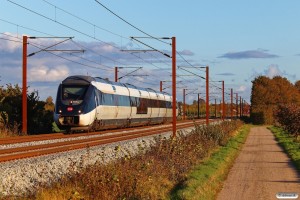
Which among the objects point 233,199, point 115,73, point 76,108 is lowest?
point 233,199

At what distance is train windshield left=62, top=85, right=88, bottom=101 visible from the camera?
116 ft

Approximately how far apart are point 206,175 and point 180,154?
2143 mm

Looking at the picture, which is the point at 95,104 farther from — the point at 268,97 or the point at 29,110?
the point at 268,97

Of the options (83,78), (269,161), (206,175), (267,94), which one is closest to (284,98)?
(267,94)

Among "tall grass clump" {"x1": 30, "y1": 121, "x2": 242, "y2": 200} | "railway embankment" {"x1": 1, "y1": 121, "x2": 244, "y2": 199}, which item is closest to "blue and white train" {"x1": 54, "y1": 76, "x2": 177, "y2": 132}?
"railway embankment" {"x1": 1, "y1": 121, "x2": 244, "y2": 199}

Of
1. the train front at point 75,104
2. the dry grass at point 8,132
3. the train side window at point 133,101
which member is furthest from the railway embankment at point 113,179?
the train side window at point 133,101

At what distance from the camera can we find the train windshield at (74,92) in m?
35.4

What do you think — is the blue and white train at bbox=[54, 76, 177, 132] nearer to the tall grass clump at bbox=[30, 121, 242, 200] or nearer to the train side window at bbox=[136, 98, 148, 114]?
the train side window at bbox=[136, 98, 148, 114]

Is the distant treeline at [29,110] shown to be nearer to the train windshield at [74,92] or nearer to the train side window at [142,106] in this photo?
the train windshield at [74,92]

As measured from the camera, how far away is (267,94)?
358ft

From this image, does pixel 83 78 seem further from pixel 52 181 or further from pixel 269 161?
pixel 52 181

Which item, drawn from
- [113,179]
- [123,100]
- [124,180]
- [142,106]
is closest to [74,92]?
[123,100]

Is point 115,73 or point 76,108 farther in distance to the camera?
point 115,73

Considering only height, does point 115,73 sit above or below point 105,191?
above
